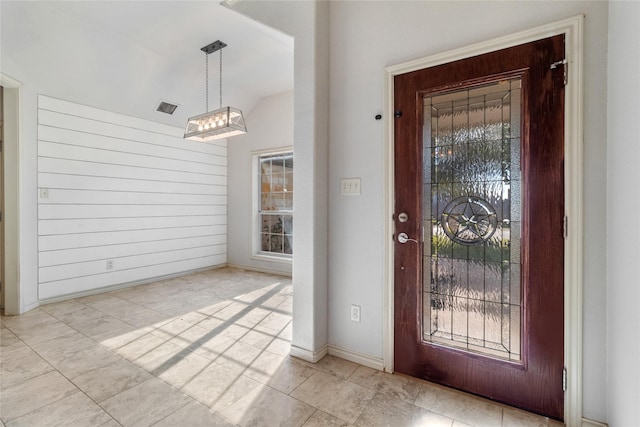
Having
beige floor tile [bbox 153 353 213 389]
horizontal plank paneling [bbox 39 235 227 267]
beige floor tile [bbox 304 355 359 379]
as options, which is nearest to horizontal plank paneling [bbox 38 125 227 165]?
horizontal plank paneling [bbox 39 235 227 267]

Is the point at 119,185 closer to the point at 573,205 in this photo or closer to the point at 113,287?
the point at 113,287

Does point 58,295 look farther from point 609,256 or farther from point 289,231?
point 609,256

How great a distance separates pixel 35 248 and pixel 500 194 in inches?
180

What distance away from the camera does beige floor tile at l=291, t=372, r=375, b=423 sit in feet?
5.47

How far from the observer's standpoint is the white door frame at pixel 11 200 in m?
3.09

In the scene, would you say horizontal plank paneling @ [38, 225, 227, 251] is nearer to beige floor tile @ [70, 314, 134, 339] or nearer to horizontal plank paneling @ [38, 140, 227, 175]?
horizontal plank paneling @ [38, 140, 227, 175]

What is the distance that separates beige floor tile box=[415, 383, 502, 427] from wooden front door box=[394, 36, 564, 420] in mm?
62

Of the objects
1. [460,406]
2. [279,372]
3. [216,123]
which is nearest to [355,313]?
[279,372]

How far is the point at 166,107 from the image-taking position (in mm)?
4375

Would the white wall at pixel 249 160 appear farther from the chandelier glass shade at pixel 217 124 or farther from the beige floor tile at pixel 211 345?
the beige floor tile at pixel 211 345

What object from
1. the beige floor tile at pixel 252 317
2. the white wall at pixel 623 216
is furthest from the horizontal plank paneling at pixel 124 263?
the white wall at pixel 623 216

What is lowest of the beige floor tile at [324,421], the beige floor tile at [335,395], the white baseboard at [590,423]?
the beige floor tile at [324,421]

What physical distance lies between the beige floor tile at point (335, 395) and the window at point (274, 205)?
3.12 meters

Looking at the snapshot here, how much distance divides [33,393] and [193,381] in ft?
3.07
